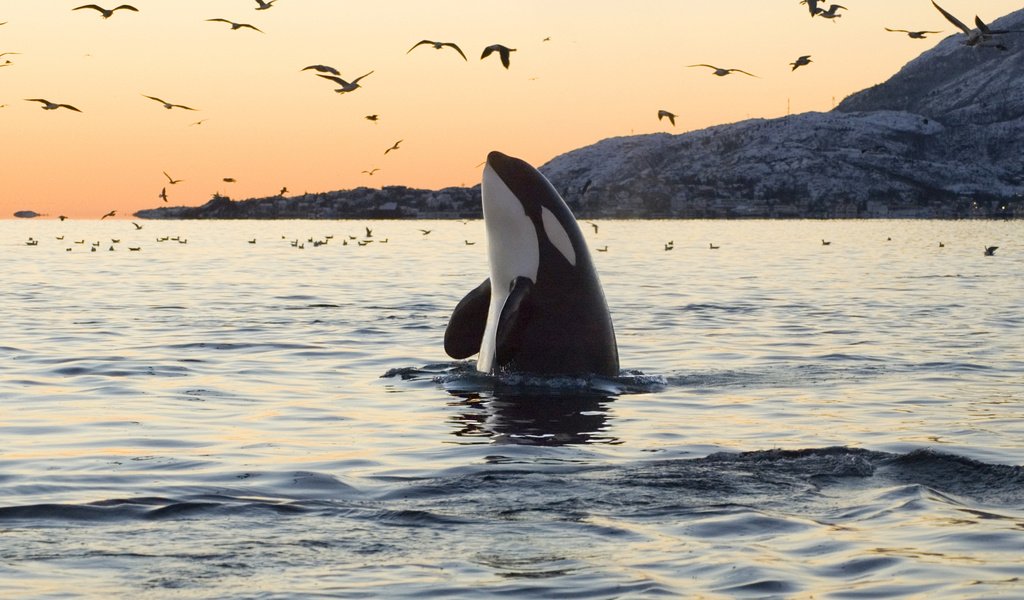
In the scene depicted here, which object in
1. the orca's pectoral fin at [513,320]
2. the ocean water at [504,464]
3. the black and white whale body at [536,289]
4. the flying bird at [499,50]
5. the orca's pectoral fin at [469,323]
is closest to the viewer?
the ocean water at [504,464]

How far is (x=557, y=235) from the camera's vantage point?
53.5 ft

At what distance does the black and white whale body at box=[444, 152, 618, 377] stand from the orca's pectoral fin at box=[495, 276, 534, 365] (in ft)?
0.04

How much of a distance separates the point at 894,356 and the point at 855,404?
5.86 metres

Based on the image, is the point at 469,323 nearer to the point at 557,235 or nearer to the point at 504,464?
the point at 557,235

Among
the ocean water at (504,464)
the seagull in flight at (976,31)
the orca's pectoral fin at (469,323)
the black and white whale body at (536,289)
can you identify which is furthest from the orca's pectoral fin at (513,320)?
the seagull in flight at (976,31)

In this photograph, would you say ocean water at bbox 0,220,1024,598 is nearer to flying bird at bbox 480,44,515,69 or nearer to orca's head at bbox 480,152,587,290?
orca's head at bbox 480,152,587,290

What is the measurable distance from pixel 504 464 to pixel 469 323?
5.64m

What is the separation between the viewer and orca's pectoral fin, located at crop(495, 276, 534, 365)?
615 inches

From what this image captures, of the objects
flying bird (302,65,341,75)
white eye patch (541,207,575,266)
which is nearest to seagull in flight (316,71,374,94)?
flying bird (302,65,341,75)

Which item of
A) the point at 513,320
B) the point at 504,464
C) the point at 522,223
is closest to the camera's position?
the point at 504,464

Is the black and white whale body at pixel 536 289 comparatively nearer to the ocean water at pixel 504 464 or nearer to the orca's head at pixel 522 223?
the orca's head at pixel 522 223

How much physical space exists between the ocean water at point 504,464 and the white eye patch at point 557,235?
4.78ft

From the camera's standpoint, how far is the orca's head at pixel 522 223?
1622 cm

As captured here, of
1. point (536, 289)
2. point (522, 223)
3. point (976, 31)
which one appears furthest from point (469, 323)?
point (976, 31)
